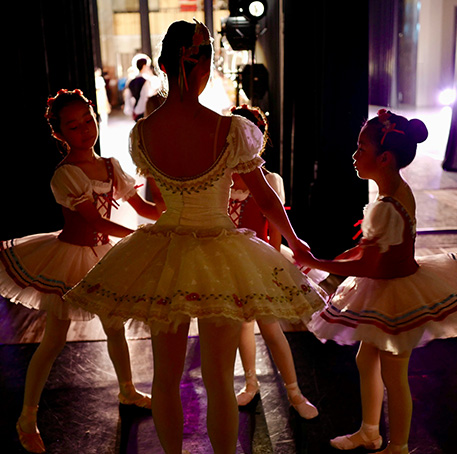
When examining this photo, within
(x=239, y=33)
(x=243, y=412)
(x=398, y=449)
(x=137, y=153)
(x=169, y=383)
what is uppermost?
(x=239, y=33)

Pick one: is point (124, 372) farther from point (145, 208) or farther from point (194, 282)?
point (194, 282)

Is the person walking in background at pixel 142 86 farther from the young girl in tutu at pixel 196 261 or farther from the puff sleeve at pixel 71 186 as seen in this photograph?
the young girl in tutu at pixel 196 261

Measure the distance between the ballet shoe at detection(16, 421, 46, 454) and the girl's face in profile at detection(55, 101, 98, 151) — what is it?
3.75 feet

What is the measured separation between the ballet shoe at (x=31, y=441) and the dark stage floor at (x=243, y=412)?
0.03m

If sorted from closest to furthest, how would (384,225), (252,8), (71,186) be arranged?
(384,225), (71,186), (252,8)

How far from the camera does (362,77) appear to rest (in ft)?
14.6

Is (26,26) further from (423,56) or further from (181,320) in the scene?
(423,56)

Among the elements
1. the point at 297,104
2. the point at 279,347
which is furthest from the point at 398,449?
the point at 297,104

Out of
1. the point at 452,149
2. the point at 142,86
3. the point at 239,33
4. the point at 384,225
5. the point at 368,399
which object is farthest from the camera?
the point at 142,86

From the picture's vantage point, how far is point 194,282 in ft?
6.25

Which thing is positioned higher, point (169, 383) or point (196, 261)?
point (196, 261)

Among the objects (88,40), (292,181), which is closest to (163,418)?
(292,181)

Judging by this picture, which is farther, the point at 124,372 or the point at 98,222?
the point at 124,372

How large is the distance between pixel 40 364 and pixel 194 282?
→ 1.02 metres
